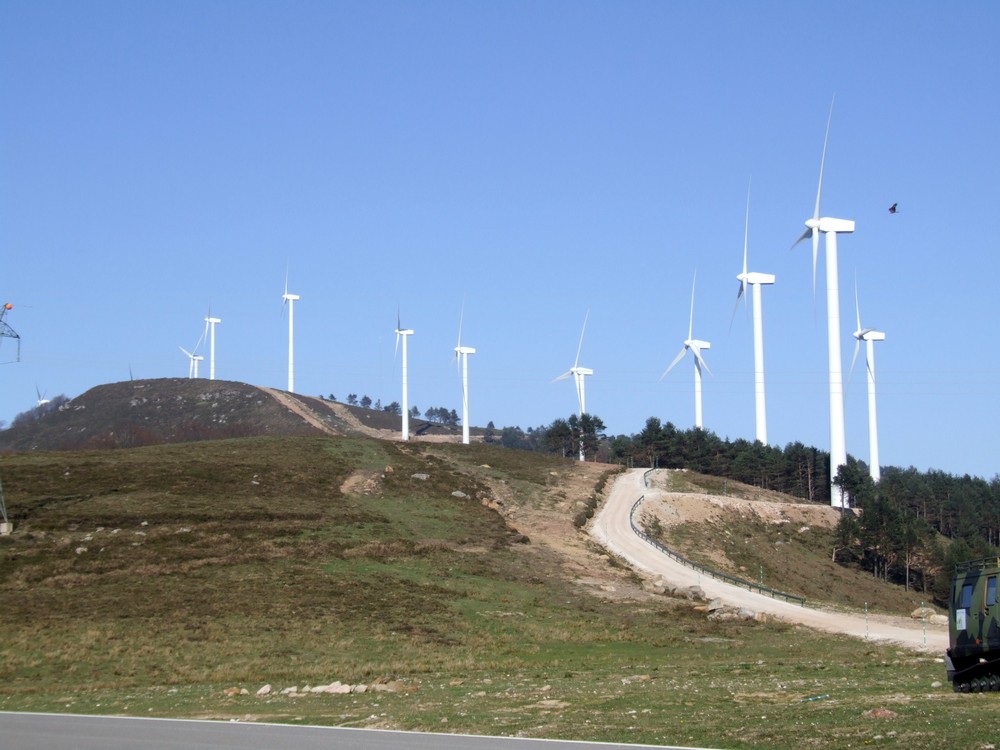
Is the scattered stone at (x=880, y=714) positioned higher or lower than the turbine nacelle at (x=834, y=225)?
lower

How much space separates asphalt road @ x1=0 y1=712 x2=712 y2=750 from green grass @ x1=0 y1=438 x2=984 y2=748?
5.01ft

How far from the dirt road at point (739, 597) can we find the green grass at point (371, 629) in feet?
9.37

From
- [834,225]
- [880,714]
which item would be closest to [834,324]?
[834,225]

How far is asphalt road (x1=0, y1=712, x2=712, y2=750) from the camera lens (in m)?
18.9

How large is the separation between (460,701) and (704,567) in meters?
52.8

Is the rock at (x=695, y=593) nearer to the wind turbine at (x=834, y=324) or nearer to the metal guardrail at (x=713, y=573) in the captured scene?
the metal guardrail at (x=713, y=573)

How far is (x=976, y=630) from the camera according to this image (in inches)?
910

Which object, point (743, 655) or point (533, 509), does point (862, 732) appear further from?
point (533, 509)

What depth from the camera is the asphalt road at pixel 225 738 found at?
18906 millimetres

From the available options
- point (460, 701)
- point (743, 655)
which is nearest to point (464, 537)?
point (743, 655)

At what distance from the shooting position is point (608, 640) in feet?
164

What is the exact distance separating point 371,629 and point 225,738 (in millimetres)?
29669

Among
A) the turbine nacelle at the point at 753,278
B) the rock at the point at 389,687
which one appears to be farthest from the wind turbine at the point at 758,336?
the rock at the point at 389,687

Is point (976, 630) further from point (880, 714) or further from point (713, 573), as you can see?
point (713, 573)
